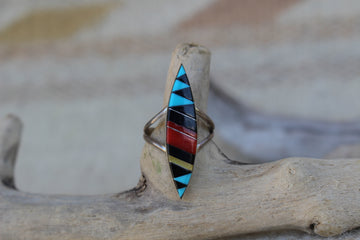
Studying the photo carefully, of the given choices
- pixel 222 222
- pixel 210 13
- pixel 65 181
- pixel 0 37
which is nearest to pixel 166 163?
pixel 222 222

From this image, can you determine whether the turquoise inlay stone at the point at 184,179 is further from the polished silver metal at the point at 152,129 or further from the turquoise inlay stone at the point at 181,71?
the turquoise inlay stone at the point at 181,71

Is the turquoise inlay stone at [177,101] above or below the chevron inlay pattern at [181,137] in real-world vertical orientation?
above

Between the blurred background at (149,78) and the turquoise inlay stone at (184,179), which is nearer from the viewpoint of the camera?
the turquoise inlay stone at (184,179)

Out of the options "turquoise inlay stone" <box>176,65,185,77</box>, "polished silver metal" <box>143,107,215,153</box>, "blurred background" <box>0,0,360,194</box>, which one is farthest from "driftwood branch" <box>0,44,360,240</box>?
"blurred background" <box>0,0,360,194</box>

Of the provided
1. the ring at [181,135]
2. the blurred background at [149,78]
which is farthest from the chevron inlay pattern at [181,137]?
the blurred background at [149,78]

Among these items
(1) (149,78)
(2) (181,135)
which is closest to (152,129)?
(2) (181,135)

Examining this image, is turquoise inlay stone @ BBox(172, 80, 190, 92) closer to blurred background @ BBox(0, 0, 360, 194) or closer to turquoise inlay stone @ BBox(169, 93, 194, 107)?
turquoise inlay stone @ BBox(169, 93, 194, 107)
